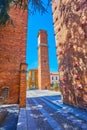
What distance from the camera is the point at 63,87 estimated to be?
7.14m

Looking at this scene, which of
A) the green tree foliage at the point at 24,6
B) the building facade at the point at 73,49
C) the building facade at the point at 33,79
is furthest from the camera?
the building facade at the point at 33,79

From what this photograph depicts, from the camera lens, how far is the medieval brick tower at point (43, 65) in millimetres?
28250

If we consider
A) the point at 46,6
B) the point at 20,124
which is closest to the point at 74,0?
the point at 46,6

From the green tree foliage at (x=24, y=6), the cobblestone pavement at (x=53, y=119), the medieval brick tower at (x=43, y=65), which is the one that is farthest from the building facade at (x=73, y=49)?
the medieval brick tower at (x=43, y=65)

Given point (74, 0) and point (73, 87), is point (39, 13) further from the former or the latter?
point (73, 87)

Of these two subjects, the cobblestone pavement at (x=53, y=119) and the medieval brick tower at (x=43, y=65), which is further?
the medieval brick tower at (x=43, y=65)

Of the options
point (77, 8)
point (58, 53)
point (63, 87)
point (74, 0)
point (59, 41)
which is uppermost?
point (74, 0)

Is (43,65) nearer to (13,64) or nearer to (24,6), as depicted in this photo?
(13,64)

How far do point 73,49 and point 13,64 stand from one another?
3.04 m

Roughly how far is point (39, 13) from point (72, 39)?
199cm

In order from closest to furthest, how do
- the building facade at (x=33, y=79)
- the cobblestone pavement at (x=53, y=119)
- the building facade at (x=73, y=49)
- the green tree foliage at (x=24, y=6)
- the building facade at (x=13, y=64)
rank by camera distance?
the cobblestone pavement at (x=53, y=119)
the green tree foliage at (x=24, y=6)
the building facade at (x=73, y=49)
the building facade at (x=13, y=64)
the building facade at (x=33, y=79)

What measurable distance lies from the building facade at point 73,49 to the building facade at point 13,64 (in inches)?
76.7

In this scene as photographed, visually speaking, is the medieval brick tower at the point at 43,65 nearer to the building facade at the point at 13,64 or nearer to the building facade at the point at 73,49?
the building facade at the point at 73,49

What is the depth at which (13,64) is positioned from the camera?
23.3ft
